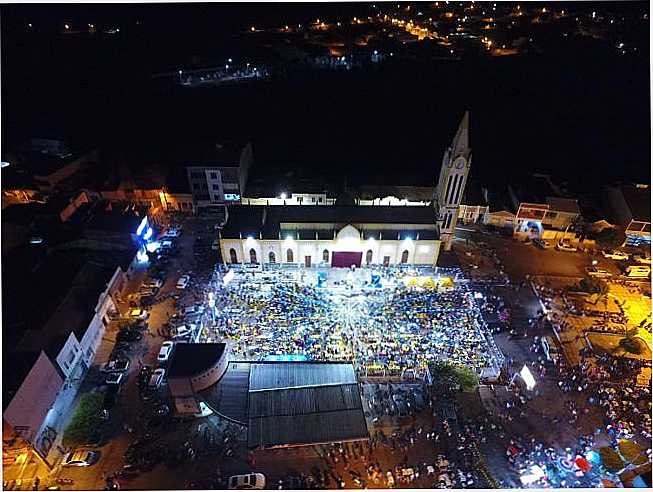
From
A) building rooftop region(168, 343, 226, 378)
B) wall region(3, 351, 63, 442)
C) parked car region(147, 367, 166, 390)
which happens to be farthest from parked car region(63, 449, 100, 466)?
building rooftop region(168, 343, 226, 378)

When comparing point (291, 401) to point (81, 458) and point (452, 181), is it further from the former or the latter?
point (452, 181)

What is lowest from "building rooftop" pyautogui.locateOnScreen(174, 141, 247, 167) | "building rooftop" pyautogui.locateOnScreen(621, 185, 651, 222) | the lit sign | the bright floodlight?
the bright floodlight

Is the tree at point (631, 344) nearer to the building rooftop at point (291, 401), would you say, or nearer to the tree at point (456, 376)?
the tree at point (456, 376)

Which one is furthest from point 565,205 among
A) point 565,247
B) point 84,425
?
point 84,425

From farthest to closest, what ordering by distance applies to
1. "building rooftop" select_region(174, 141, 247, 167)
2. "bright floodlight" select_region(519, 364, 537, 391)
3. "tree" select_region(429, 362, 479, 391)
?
"building rooftop" select_region(174, 141, 247, 167)
"bright floodlight" select_region(519, 364, 537, 391)
"tree" select_region(429, 362, 479, 391)

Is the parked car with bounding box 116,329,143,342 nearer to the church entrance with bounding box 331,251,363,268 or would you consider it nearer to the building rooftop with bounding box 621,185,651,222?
the church entrance with bounding box 331,251,363,268

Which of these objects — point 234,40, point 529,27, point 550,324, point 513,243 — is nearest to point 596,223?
point 513,243

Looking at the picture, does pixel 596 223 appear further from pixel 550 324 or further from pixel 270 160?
pixel 270 160
